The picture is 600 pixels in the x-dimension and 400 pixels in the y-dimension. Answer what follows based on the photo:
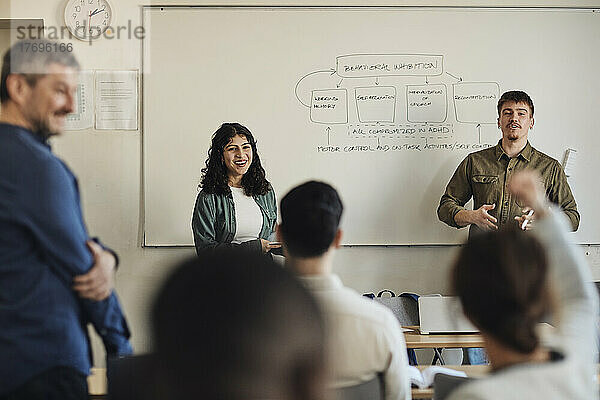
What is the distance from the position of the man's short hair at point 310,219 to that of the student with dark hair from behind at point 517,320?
58 cm

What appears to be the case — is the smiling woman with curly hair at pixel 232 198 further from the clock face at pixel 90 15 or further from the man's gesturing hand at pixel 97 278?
the man's gesturing hand at pixel 97 278

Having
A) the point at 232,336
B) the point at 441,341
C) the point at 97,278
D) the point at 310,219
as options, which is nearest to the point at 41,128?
the point at 97,278

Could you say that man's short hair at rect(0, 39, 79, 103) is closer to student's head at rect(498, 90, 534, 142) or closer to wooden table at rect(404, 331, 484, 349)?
wooden table at rect(404, 331, 484, 349)

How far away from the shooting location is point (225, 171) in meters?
4.07

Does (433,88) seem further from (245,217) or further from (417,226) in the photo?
(245,217)

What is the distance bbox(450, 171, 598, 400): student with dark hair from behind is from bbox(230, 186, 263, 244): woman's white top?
2.69 m

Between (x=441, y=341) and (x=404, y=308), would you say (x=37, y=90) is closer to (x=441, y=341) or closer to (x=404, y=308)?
(x=441, y=341)

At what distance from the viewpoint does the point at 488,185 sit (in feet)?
13.9

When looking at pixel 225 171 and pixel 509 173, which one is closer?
pixel 225 171

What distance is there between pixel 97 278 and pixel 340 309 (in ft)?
1.82

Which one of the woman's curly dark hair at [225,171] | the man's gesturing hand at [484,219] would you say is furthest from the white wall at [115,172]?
the man's gesturing hand at [484,219]

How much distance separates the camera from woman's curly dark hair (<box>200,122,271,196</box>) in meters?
4.02

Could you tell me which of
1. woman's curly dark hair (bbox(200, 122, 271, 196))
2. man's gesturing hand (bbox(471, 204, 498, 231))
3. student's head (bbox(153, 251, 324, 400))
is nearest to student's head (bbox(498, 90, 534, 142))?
man's gesturing hand (bbox(471, 204, 498, 231))

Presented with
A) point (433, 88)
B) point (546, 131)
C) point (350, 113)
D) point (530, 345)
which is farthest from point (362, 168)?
point (530, 345)
